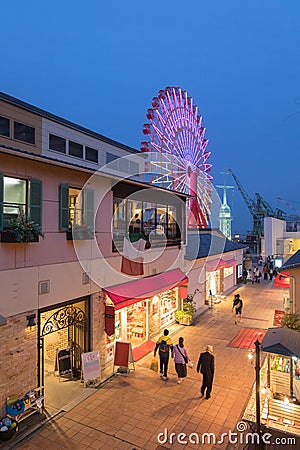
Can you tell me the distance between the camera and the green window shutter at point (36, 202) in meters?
8.21

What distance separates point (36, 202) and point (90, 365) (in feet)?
16.6

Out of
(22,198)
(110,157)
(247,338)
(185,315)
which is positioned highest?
(110,157)

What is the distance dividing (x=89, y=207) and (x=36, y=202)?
2.25m

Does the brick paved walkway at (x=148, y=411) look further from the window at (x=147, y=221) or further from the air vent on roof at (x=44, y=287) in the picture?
the window at (x=147, y=221)

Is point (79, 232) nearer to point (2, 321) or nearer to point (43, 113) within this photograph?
point (2, 321)

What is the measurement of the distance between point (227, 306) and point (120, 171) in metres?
11.3

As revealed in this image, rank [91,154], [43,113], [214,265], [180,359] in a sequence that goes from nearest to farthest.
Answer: [180,359], [43,113], [91,154], [214,265]

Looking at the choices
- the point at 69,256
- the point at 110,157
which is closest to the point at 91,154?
the point at 110,157

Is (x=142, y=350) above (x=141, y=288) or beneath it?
beneath

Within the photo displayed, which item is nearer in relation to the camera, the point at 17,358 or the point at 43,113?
the point at 17,358

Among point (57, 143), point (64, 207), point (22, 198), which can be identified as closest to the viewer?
point (22, 198)

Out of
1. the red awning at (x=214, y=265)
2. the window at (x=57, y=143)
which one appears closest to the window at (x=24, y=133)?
the window at (x=57, y=143)

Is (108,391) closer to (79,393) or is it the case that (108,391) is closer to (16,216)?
(79,393)

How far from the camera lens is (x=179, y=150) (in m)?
25.9
